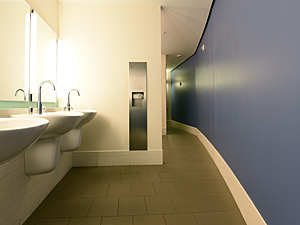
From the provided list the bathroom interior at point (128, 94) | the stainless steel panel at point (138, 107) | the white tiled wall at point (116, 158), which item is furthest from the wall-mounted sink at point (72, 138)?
the stainless steel panel at point (138, 107)

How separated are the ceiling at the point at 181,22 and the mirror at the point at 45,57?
0.81 m

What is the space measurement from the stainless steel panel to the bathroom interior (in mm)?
15

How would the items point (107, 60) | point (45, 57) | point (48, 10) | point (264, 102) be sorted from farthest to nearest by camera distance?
point (107, 60)
point (48, 10)
point (45, 57)
point (264, 102)

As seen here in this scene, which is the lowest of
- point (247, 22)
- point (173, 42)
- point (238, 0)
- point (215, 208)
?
point (215, 208)

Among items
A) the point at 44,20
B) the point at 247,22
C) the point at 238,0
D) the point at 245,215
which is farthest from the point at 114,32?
the point at 245,215

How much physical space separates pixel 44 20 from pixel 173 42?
2.90m

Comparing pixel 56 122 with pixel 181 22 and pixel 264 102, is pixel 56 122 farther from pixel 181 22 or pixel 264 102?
pixel 181 22

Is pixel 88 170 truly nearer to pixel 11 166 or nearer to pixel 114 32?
pixel 11 166

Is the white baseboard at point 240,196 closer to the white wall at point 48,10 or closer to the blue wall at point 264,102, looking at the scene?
the blue wall at point 264,102

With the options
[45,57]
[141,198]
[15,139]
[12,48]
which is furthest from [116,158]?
[15,139]

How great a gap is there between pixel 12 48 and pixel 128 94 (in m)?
1.54

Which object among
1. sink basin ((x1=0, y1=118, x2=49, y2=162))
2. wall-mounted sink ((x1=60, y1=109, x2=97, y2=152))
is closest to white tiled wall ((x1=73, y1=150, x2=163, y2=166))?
wall-mounted sink ((x1=60, y1=109, x2=97, y2=152))

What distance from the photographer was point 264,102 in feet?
4.42

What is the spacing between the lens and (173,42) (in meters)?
4.62
